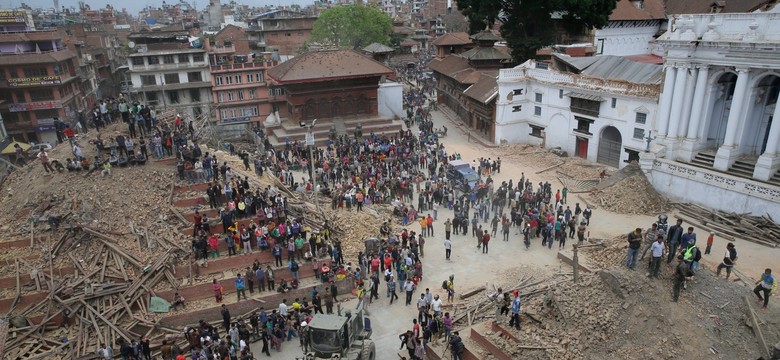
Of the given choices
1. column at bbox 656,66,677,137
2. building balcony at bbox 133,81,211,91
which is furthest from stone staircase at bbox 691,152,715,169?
building balcony at bbox 133,81,211,91

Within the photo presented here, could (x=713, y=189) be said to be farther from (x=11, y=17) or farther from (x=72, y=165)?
(x=11, y=17)

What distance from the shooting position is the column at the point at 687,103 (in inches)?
1129

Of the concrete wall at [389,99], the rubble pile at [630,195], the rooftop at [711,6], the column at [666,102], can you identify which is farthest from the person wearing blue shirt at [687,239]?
the concrete wall at [389,99]

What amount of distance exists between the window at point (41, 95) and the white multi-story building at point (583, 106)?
3910 centimetres

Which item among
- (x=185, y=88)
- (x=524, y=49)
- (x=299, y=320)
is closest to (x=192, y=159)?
(x=299, y=320)

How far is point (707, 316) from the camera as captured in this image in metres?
15.2

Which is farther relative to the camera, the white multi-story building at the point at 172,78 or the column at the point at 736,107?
→ the white multi-story building at the point at 172,78

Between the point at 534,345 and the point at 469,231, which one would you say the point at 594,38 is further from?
the point at 534,345

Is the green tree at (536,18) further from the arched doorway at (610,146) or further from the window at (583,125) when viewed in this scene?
the arched doorway at (610,146)

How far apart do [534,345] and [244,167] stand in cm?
2072

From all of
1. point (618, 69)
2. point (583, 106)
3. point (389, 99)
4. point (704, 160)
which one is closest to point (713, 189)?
point (704, 160)

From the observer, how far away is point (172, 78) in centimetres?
4938

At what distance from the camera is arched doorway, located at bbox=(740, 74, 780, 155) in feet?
90.0

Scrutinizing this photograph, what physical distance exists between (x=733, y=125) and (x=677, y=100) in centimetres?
332
